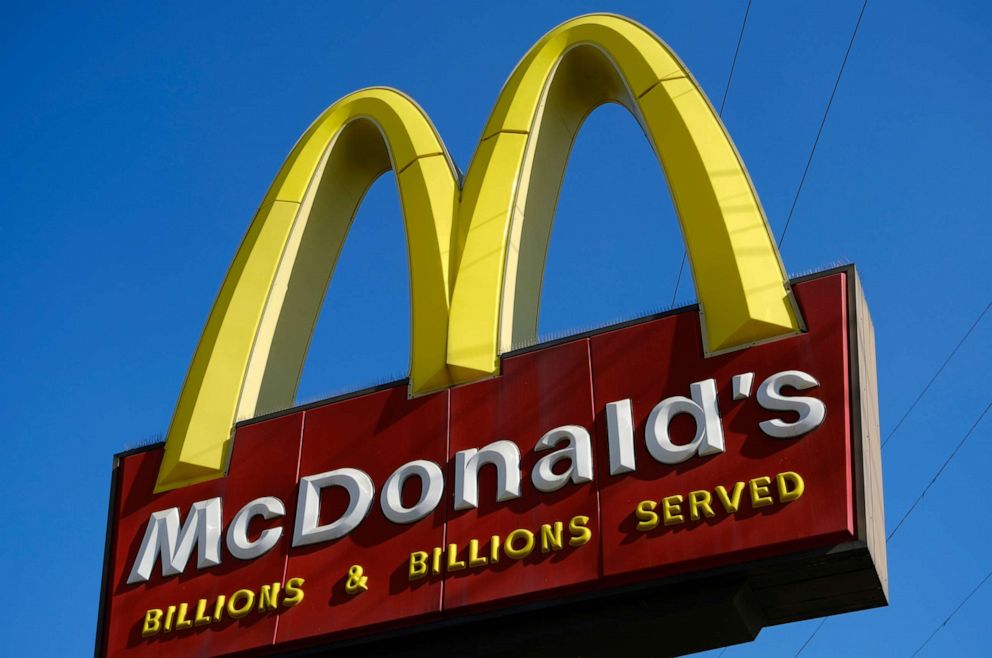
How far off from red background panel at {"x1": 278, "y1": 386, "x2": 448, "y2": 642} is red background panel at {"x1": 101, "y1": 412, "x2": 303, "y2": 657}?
23 centimetres

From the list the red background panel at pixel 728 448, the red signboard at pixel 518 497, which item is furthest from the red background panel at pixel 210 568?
the red background panel at pixel 728 448

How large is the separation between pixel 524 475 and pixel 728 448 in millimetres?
1887

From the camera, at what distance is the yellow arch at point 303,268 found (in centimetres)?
1330

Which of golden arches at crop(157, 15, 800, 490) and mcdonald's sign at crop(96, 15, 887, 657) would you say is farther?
golden arches at crop(157, 15, 800, 490)

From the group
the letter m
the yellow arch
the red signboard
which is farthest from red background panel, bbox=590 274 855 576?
the letter m

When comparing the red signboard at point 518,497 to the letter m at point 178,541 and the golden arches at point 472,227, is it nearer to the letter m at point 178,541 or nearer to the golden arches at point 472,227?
the letter m at point 178,541

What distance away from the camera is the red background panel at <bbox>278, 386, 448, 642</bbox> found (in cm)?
1148

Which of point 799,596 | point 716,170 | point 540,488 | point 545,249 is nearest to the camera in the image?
point 799,596

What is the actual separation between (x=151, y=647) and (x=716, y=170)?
23.0 ft

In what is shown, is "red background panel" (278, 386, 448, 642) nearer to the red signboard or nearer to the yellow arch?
the red signboard

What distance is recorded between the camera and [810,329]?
36.2ft

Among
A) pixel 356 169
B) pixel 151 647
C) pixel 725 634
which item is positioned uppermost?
pixel 356 169

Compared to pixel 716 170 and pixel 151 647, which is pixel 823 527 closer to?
pixel 716 170

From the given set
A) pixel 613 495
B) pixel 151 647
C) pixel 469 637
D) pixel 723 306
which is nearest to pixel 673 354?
pixel 723 306
